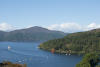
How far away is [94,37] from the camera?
96.1 m

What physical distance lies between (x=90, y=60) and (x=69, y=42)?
7286cm

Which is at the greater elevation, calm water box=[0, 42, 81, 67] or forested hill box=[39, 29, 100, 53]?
forested hill box=[39, 29, 100, 53]

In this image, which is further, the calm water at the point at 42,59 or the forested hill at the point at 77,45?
the forested hill at the point at 77,45

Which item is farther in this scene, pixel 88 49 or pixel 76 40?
pixel 76 40

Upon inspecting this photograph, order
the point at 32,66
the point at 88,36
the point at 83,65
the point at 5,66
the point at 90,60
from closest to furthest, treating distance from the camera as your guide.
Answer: the point at 5,66, the point at 83,65, the point at 90,60, the point at 32,66, the point at 88,36

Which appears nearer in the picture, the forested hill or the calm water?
the calm water

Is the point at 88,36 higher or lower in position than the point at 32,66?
higher

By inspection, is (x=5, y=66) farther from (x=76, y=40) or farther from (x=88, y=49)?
(x=76, y=40)

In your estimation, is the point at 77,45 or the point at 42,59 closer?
the point at 42,59

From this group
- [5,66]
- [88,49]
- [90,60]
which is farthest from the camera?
[88,49]

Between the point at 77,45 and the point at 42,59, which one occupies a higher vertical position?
the point at 77,45

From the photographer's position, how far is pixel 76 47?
8681 centimetres

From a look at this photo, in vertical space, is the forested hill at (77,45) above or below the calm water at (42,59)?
above

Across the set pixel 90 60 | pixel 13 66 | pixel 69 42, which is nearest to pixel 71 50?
pixel 69 42
